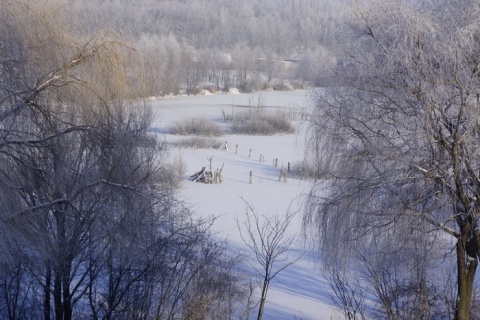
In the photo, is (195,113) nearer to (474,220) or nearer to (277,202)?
(277,202)

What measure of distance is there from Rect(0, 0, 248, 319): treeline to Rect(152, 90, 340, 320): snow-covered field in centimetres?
244

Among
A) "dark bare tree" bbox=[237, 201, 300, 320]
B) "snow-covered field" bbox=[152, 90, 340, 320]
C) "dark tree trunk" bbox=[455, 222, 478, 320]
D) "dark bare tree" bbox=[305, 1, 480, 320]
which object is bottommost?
"snow-covered field" bbox=[152, 90, 340, 320]

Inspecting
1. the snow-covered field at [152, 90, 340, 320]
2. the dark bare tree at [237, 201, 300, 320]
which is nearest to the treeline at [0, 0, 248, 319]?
the dark bare tree at [237, 201, 300, 320]

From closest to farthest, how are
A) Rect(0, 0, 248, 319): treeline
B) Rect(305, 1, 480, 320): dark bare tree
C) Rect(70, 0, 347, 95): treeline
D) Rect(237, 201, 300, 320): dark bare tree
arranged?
1. Rect(0, 0, 248, 319): treeline
2. Rect(305, 1, 480, 320): dark bare tree
3. Rect(237, 201, 300, 320): dark bare tree
4. Rect(70, 0, 347, 95): treeline

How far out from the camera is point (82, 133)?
24.8 feet

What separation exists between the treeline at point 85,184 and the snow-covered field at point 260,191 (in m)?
2.44

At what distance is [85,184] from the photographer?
25.1 ft

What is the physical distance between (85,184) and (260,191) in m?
18.8

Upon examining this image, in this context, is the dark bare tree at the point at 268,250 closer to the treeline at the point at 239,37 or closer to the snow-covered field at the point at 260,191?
the snow-covered field at the point at 260,191

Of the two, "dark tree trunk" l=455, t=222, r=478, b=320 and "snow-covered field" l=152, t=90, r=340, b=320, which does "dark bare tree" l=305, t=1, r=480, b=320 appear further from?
"snow-covered field" l=152, t=90, r=340, b=320

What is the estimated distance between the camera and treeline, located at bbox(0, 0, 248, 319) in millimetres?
6816

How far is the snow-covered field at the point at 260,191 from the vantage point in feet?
40.2

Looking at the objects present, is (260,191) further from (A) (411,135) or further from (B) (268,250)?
(A) (411,135)

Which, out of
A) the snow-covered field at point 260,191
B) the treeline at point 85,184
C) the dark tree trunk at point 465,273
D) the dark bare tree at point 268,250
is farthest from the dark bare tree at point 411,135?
the treeline at point 85,184
